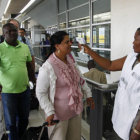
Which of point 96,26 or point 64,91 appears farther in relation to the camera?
point 96,26

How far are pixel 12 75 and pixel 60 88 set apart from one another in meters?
0.80

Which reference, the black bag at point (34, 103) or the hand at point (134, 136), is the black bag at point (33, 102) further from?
the hand at point (134, 136)

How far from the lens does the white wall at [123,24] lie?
3.02 meters

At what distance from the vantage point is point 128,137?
4.57 ft

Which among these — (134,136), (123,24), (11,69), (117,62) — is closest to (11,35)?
(11,69)

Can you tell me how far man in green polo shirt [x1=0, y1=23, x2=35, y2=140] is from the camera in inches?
83.4

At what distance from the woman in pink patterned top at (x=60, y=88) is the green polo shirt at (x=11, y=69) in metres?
0.64

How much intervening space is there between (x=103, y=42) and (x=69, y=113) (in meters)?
4.08

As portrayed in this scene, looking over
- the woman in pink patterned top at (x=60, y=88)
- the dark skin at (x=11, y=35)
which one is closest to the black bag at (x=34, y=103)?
the dark skin at (x=11, y=35)

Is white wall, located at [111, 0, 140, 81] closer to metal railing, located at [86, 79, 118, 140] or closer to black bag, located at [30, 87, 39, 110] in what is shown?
metal railing, located at [86, 79, 118, 140]

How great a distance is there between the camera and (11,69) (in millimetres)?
2131

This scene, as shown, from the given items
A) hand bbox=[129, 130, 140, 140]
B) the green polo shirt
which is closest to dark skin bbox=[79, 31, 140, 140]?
hand bbox=[129, 130, 140, 140]

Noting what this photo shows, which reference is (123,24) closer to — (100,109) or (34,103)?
(100,109)

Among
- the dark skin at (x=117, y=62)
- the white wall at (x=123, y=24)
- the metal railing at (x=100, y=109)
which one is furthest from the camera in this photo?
the white wall at (x=123, y=24)
